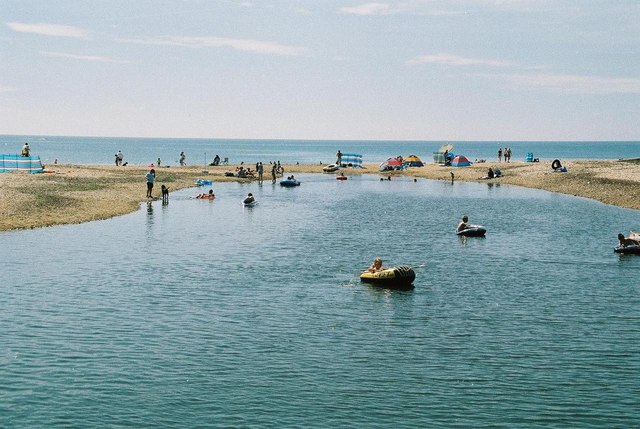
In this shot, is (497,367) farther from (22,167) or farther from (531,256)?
(22,167)

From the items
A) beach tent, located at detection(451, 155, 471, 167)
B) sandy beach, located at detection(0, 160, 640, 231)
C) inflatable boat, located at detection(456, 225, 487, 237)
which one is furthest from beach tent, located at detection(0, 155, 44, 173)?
beach tent, located at detection(451, 155, 471, 167)

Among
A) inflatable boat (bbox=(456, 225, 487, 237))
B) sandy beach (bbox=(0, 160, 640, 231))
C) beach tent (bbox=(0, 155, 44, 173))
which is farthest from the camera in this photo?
beach tent (bbox=(0, 155, 44, 173))

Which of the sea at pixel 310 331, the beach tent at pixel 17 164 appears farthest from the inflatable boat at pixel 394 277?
the beach tent at pixel 17 164

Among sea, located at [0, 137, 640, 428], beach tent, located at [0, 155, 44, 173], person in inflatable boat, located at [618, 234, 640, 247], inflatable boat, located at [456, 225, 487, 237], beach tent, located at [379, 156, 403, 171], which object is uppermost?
beach tent, located at [0, 155, 44, 173]

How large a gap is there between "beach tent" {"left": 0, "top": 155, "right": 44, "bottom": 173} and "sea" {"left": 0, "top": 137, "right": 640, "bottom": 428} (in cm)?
4488

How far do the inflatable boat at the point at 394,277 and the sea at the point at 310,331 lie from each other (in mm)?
1219

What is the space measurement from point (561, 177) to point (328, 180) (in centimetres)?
4498

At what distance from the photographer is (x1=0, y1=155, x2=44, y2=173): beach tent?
102375mm

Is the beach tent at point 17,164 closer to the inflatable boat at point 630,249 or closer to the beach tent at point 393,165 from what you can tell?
the inflatable boat at point 630,249

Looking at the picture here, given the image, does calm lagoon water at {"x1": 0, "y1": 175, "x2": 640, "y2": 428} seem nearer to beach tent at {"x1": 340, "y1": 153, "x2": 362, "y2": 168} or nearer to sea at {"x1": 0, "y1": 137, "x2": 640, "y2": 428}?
sea at {"x1": 0, "y1": 137, "x2": 640, "y2": 428}

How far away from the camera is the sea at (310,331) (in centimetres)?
2403

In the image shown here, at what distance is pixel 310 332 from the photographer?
108 ft

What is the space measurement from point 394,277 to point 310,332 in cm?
1108

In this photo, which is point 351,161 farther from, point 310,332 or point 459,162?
point 310,332
